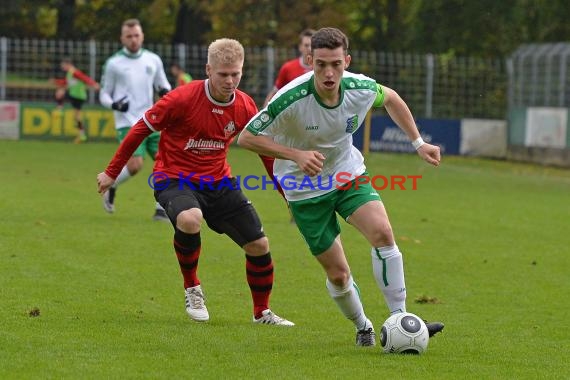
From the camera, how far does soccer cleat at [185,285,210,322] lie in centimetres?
773

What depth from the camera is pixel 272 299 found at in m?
8.78

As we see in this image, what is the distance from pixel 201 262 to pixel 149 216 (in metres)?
3.35

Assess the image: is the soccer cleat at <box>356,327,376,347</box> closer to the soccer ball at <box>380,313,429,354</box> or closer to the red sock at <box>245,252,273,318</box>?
the soccer ball at <box>380,313,429,354</box>

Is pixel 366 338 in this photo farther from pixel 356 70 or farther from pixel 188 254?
pixel 356 70

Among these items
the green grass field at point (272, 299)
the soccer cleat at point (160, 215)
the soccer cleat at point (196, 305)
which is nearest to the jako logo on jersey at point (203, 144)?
the soccer cleat at point (196, 305)

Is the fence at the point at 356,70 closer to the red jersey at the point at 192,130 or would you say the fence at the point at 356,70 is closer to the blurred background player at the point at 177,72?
the blurred background player at the point at 177,72

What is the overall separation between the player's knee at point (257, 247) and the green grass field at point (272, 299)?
1.48 feet

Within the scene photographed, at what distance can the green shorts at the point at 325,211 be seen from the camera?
22.7ft

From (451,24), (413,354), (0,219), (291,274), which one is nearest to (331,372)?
(413,354)

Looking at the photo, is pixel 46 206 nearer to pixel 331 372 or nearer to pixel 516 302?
pixel 516 302

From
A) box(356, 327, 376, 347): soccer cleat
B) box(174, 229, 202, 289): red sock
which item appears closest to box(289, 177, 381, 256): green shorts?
box(356, 327, 376, 347): soccer cleat

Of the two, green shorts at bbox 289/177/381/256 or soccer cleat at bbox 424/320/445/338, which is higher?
green shorts at bbox 289/177/381/256

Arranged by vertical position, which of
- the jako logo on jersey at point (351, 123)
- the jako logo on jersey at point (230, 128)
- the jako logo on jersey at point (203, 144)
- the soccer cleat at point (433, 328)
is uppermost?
the jako logo on jersey at point (351, 123)

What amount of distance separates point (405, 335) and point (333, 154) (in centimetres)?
118
